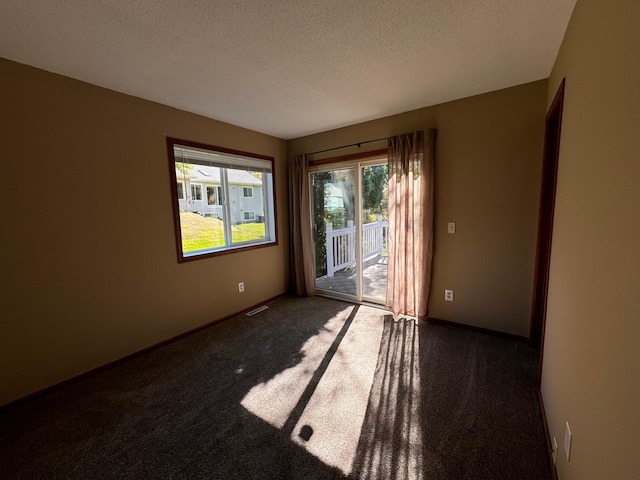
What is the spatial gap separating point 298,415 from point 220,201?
8.24ft

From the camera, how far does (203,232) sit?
10.3 feet

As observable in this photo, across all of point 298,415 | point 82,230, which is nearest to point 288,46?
point 82,230

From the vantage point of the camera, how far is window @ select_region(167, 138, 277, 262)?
2.84 meters

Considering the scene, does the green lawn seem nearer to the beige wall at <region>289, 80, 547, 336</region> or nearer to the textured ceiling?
the textured ceiling

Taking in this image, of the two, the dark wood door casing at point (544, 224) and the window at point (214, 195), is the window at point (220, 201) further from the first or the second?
the dark wood door casing at point (544, 224)

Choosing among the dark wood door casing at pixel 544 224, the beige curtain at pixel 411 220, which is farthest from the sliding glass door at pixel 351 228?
the dark wood door casing at pixel 544 224

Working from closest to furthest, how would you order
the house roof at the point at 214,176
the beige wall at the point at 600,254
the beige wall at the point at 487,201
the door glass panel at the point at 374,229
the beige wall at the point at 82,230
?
the beige wall at the point at 600,254
the beige wall at the point at 82,230
the beige wall at the point at 487,201
the house roof at the point at 214,176
the door glass panel at the point at 374,229

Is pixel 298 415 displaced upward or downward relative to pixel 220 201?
downward

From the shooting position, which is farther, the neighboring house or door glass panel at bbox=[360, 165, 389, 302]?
door glass panel at bbox=[360, 165, 389, 302]

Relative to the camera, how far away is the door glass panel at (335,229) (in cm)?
374

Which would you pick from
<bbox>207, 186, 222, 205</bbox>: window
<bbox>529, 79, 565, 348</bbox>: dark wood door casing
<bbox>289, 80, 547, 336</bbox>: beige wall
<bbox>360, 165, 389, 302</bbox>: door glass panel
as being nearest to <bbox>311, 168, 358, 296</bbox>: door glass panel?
<bbox>360, 165, 389, 302</bbox>: door glass panel

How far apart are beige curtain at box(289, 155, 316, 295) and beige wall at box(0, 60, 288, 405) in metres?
1.29

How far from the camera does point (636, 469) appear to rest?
63 cm

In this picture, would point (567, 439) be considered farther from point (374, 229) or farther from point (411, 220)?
point (374, 229)
